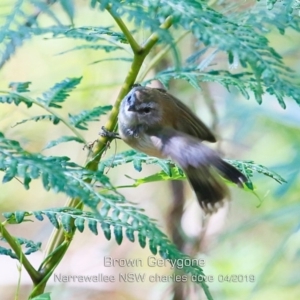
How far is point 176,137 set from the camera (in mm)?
449

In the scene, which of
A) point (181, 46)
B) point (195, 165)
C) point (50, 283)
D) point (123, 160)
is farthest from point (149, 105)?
point (50, 283)

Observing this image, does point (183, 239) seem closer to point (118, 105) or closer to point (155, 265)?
point (155, 265)

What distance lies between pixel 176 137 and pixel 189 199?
850 millimetres

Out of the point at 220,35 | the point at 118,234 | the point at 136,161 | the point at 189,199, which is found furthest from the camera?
the point at 189,199

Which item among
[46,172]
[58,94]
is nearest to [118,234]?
[46,172]

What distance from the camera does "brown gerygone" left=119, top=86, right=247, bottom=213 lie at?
15.1 inches

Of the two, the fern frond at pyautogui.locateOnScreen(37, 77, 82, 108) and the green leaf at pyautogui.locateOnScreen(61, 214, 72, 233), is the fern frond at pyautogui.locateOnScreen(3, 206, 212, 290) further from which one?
the fern frond at pyautogui.locateOnScreen(37, 77, 82, 108)

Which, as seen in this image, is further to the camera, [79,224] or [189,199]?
[189,199]

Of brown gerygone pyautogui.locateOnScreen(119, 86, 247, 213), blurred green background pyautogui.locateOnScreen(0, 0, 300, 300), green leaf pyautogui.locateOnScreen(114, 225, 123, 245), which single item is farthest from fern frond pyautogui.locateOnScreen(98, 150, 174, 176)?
blurred green background pyautogui.locateOnScreen(0, 0, 300, 300)

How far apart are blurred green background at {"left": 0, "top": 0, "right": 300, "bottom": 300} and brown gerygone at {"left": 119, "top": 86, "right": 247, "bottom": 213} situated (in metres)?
0.69

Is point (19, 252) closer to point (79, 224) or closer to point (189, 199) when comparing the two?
point (79, 224)

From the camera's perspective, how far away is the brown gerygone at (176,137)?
38cm

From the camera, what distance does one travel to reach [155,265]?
50.9 inches

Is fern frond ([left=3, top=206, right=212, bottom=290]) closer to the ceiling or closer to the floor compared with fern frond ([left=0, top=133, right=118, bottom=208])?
closer to the floor
